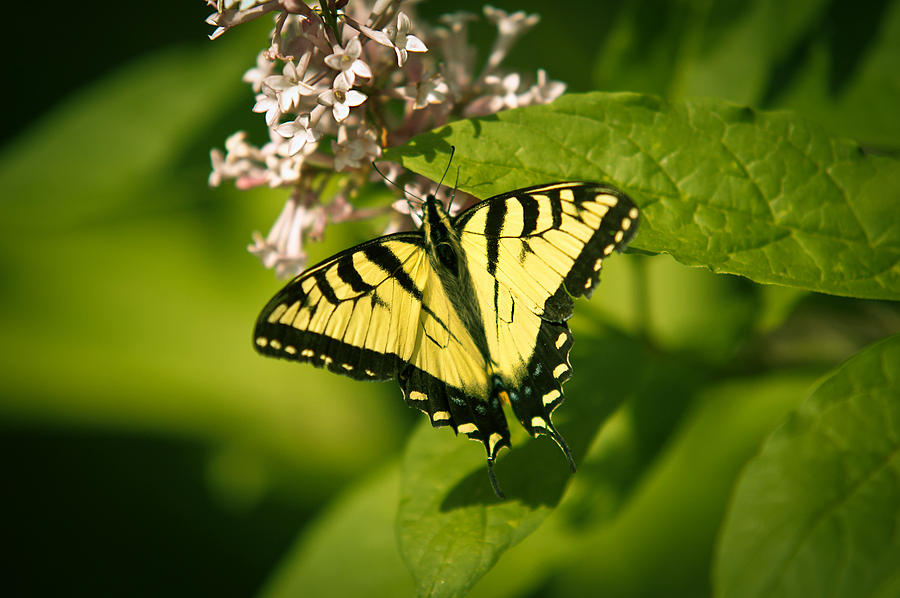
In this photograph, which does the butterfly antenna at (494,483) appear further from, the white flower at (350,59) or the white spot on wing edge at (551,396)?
the white flower at (350,59)

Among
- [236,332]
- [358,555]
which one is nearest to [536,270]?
[358,555]

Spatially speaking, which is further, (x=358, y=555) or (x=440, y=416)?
(x=358, y=555)

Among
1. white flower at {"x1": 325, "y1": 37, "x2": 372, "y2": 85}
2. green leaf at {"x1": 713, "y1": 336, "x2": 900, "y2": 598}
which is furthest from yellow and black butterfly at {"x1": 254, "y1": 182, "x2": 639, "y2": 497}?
green leaf at {"x1": 713, "y1": 336, "x2": 900, "y2": 598}

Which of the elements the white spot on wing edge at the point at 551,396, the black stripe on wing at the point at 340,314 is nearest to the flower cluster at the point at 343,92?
the black stripe on wing at the point at 340,314

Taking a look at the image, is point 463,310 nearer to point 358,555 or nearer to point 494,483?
point 494,483

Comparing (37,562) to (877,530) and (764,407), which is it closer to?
(764,407)

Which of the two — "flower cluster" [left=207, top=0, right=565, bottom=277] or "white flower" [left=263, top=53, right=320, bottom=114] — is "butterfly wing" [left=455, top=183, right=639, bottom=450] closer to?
"flower cluster" [left=207, top=0, right=565, bottom=277]

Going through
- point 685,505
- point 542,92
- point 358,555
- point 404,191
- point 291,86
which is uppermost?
point 291,86

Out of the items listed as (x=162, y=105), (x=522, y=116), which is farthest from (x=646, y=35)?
(x=162, y=105)
